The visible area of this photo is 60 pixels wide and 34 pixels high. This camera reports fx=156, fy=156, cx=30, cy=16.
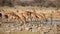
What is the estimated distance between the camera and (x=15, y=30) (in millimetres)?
3303

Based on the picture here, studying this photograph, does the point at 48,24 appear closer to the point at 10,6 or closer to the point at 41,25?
the point at 41,25

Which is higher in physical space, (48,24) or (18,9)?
(18,9)

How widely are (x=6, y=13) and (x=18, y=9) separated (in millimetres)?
269

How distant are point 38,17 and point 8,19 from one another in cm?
64

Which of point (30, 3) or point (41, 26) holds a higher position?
point (30, 3)

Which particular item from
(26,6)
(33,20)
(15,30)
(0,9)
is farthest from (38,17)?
(0,9)

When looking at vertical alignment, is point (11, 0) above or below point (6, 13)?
above

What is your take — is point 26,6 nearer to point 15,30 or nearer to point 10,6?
point 10,6

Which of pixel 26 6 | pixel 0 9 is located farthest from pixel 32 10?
pixel 0 9

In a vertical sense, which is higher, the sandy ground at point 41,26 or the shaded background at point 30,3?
the shaded background at point 30,3

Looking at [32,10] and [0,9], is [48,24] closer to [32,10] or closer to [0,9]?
[32,10]

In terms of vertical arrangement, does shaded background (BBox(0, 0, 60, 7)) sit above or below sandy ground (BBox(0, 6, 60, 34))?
above

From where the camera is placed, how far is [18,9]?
333 centimetres

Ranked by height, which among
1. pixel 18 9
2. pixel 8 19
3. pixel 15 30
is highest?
pixel 18 9
